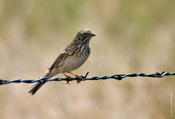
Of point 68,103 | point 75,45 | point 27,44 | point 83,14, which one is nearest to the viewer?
point 75,45

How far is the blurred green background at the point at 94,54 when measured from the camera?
38.0 ft

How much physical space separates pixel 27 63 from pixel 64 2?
287 cm

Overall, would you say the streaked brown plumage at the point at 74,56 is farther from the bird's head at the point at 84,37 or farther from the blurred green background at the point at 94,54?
the blurred green background at the point at 94,54

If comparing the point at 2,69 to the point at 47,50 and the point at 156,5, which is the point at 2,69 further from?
the point at 156,5

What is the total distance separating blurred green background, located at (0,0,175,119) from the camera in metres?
11.6

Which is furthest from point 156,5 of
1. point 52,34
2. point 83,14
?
point 52,34

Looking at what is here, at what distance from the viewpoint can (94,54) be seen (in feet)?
44.0

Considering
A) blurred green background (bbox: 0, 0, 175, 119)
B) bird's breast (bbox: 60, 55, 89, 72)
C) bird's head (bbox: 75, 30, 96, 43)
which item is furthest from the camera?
blurred green background (bbox: 0, 0, 175, 119)

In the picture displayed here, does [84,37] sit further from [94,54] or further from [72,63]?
[94,54]

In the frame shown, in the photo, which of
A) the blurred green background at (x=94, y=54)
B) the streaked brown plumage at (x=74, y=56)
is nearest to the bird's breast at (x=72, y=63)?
the streaked brown plumage at (x=74, y=56)

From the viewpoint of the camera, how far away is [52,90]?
40.7 ft

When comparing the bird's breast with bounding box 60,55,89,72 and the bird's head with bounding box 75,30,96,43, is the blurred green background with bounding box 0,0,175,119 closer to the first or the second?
the bird's breast with bounding box 60,55,89,72

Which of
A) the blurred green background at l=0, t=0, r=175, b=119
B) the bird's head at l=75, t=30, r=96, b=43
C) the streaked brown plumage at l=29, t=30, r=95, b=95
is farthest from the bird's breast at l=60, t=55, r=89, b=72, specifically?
the blurred green background at l=0, t=0, r=175, b=119

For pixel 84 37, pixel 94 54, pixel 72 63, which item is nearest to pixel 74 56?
pixel 72 63
